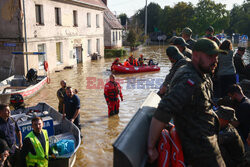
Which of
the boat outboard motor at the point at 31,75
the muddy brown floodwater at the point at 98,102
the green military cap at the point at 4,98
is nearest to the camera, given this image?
the muddy brown floodwater at the point at 98,102

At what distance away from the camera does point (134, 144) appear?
7.88 ft

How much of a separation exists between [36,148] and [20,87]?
11211mm

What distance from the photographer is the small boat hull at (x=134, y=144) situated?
2.25 metres

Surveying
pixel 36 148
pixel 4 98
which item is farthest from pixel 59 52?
pixel 36 148

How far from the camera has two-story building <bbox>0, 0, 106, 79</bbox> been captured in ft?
60.6

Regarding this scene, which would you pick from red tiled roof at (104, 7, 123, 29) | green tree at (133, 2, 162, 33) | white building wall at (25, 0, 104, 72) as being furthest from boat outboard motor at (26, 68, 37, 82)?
green tree at (133, 2, 162, 33)

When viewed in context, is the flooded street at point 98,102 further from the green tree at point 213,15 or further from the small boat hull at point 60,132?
the green tree at point 213,15

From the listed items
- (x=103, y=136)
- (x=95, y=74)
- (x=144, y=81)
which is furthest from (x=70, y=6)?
(x=103, y=136)

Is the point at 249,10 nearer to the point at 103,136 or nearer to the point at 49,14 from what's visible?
the point at 49,14

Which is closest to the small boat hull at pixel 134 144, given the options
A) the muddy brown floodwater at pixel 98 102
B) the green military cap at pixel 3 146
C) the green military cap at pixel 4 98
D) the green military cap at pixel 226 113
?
the green military cap at pixel 226 113

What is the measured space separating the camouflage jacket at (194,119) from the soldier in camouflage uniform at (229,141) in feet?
4.62

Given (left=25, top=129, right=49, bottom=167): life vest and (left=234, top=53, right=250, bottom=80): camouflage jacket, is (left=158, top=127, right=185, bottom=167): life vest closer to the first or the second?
(left=25, top=129, right=49, bottom=167): life vest

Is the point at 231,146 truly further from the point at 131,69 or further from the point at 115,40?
the point at 115,40

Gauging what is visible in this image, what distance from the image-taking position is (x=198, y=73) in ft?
8.75
